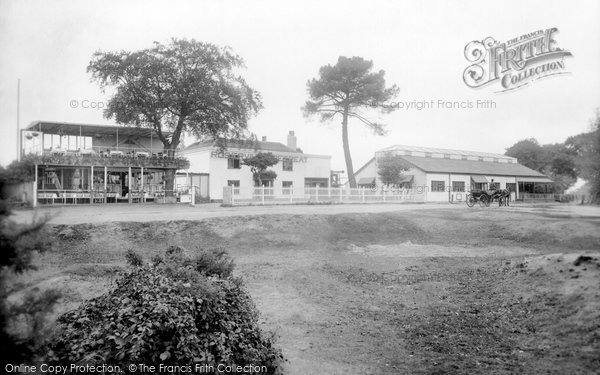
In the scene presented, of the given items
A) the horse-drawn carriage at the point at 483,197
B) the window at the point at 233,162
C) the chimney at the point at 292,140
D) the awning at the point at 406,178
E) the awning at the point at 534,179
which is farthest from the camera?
the awning at the point at 534,179

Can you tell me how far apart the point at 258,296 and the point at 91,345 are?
4.46 meters

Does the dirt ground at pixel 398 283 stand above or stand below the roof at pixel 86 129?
below

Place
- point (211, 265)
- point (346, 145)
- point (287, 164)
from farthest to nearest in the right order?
point (287, 164) → point (346, 145) → point (211, 265)

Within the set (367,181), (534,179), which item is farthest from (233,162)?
(534,179)

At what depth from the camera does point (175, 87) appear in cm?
2758

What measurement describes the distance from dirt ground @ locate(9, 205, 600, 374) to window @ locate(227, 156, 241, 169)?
20445 mm

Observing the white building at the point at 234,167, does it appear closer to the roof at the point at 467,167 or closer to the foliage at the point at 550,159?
the roof at the point at 467,167

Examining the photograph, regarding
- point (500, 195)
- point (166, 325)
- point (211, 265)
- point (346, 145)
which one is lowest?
point (166, 325)

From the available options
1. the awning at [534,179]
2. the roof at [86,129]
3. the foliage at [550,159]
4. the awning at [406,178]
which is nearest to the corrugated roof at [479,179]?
the awning at [534,179]

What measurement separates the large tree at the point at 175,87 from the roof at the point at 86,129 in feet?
5.26

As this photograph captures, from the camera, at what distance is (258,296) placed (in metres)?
8.08

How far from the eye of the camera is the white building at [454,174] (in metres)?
39.6

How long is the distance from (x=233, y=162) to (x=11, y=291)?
3344 cm

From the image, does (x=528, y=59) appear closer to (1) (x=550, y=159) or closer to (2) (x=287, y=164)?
(2) (x=287, y=164)
